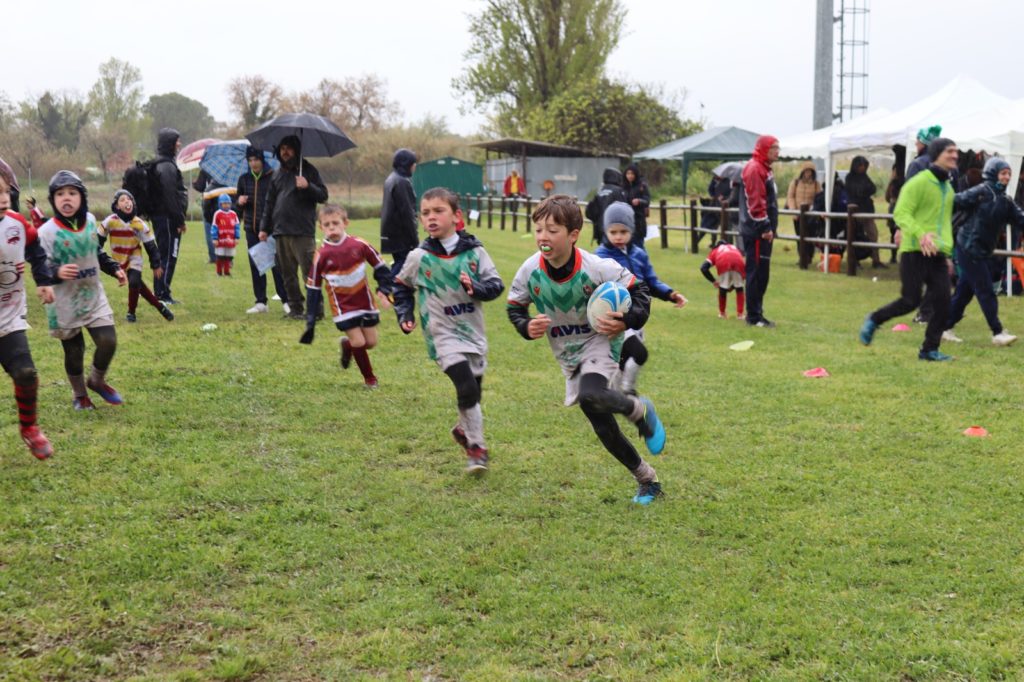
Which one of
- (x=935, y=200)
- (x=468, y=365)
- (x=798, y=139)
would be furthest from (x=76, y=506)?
(x=798, y=139)

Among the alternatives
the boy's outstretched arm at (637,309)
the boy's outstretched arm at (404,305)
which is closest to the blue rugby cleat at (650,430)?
the boy's outstretched arm at (637,309)

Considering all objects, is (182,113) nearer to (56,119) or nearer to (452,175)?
(452,175)

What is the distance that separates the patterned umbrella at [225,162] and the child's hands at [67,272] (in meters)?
12.5

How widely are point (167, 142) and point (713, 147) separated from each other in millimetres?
18129

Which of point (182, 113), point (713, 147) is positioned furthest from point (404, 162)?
point (182, 113)

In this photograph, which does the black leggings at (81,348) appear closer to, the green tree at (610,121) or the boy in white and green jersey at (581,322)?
the boy in white and green jersey at (581,322)

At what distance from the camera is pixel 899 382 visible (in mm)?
8859

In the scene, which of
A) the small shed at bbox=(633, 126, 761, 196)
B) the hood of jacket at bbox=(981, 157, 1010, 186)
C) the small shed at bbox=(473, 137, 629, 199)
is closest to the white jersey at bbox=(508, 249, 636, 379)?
the hood of jacket at bbox=(981, 157, 1010, 186)

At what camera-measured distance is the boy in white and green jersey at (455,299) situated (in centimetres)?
630

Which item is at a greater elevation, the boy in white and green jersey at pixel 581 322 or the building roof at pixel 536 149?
the building roof at pixel 536 149

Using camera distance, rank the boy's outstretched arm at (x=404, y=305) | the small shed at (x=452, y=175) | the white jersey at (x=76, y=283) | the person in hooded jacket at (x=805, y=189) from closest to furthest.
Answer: the boy's outstretched arm at (x=404, y=305), the white jersey at (x=76, y=283), the person in hooded jacket at (x=805, y=189), the small shed at (x=452, y=175)

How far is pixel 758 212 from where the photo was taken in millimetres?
11594

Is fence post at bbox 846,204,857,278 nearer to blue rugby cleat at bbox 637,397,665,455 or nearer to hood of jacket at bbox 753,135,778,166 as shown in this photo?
hood of jacket at bbox 753,135,778,166

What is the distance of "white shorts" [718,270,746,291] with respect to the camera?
12.7 m
